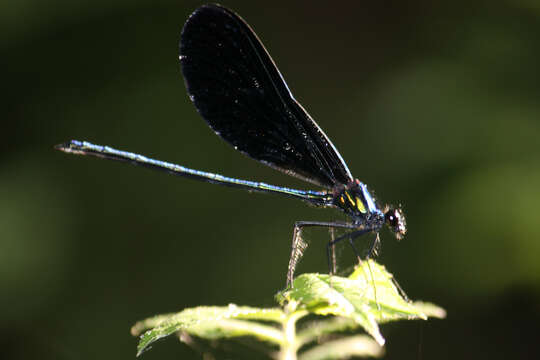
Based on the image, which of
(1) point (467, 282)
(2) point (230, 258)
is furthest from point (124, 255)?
(1) point (467, 282)

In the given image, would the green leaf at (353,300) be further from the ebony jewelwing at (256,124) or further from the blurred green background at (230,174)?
the blurred green background at (230,174)

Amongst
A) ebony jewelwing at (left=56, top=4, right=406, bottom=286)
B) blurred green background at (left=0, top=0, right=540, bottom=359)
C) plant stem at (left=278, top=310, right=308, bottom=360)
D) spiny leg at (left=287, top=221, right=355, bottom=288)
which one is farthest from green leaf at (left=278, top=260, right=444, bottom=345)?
blurred green background at (left=0, top=0, right=540, bottom=359)

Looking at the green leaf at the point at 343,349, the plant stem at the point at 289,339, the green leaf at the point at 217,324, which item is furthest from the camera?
the green leaf at the point at 343,349

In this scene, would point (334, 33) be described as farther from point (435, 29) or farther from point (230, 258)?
point (230, 258)

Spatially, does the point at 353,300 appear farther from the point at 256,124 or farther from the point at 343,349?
the point at 256,124

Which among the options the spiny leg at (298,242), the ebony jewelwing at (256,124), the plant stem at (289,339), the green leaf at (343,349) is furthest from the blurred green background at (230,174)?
the plant stem at (289,339)

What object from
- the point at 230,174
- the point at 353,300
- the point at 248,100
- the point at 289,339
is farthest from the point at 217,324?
the point at 230,174
